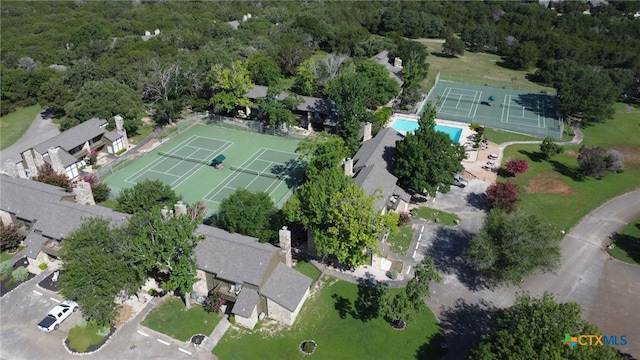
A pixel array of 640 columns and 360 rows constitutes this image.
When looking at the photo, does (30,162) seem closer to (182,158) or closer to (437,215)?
(182,158)

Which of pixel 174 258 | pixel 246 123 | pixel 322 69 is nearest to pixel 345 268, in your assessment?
pixel 174 258

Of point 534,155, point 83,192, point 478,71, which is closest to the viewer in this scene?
point 83,192

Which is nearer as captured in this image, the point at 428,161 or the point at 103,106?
the point at 428,161

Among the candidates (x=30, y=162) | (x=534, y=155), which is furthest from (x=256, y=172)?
(x=534, y=155)

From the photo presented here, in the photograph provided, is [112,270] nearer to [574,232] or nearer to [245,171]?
[245,171]

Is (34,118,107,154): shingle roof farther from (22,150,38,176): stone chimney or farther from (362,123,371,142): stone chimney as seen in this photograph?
(362,123,371,142): stone chimney

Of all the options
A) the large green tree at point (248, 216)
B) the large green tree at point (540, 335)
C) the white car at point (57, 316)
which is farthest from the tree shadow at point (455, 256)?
the white car at point (57, 316)
